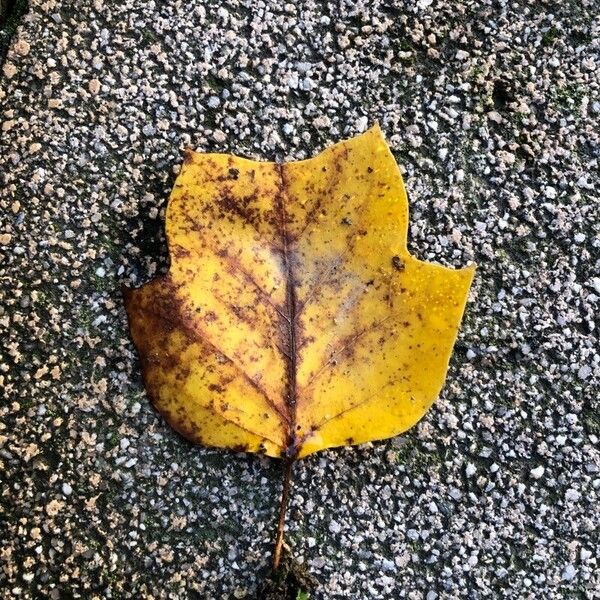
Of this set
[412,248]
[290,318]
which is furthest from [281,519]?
[412,248]

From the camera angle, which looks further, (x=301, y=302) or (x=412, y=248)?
(x=412, y=248)

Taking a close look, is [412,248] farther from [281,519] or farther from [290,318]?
[281,519]

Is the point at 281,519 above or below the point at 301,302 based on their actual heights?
below

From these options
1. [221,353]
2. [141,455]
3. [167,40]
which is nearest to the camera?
[221,353]

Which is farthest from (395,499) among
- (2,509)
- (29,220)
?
(29,220)

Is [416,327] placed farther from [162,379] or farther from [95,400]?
[95,400]

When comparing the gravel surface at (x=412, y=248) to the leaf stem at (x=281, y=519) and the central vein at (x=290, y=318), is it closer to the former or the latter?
the leaf stem at (x=281, y=519)

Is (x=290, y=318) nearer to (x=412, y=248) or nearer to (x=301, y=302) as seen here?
(x=301, y=302)
